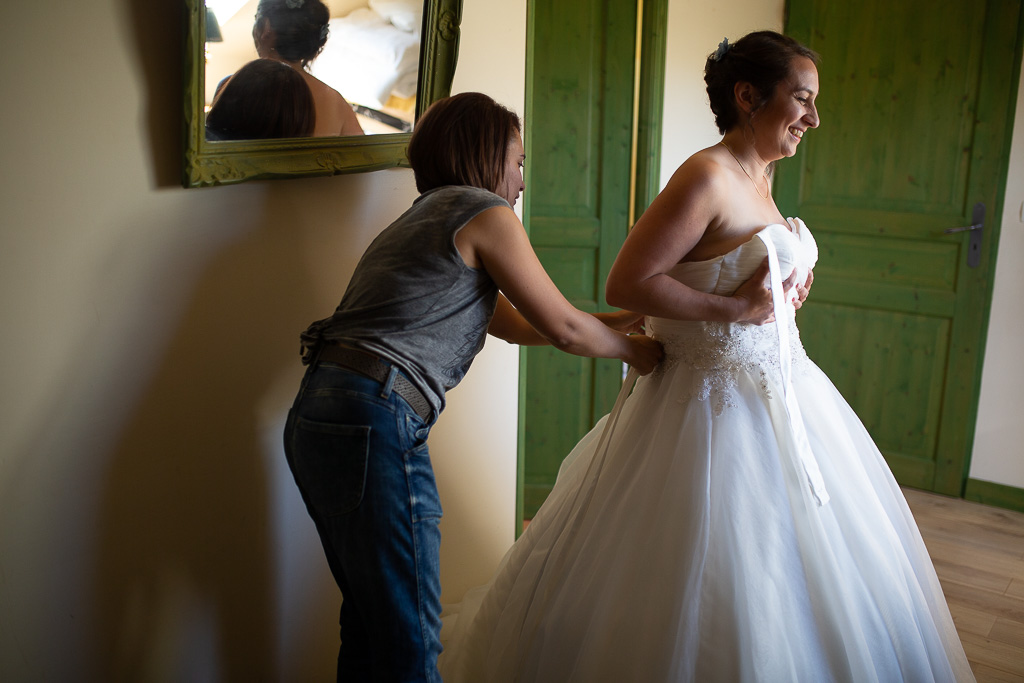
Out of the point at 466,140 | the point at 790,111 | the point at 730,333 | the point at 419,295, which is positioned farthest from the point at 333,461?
the point at 790,111

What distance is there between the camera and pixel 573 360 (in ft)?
10.7

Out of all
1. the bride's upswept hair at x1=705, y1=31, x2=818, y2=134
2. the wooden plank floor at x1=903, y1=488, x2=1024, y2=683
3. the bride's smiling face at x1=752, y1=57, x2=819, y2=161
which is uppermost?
the bride's upswept hair at x1=705, y1=31, x2=818, y2=134

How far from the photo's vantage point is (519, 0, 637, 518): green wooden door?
121 inches

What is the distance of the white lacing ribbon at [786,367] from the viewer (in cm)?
161

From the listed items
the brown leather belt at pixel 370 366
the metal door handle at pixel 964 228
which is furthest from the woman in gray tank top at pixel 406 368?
the metal door handle at pixel 964 228

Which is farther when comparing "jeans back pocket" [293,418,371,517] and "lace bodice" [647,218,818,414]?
"lace bodice" [647,218,818,414]

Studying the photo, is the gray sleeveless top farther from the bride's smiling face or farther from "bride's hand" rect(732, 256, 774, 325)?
the bride's smiling face

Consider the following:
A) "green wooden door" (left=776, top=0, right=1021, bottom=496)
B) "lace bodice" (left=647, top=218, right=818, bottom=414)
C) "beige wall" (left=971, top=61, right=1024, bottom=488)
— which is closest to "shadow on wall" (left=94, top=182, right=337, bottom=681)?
"lace bodice" (left=647, top=218, right=818, bottom=414)

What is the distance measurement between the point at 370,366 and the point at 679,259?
2.22ft

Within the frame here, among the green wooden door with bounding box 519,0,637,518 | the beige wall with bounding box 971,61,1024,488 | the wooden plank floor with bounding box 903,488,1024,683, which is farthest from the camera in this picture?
the beige wall with bounding box 971,61,1024,488

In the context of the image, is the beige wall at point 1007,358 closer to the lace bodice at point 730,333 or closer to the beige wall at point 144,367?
the lace bodice at point 730,333

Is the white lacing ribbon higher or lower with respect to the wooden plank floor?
higher

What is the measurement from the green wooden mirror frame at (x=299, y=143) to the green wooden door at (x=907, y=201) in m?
2.26

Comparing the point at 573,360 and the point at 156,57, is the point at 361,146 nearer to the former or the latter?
the point at 156,57
